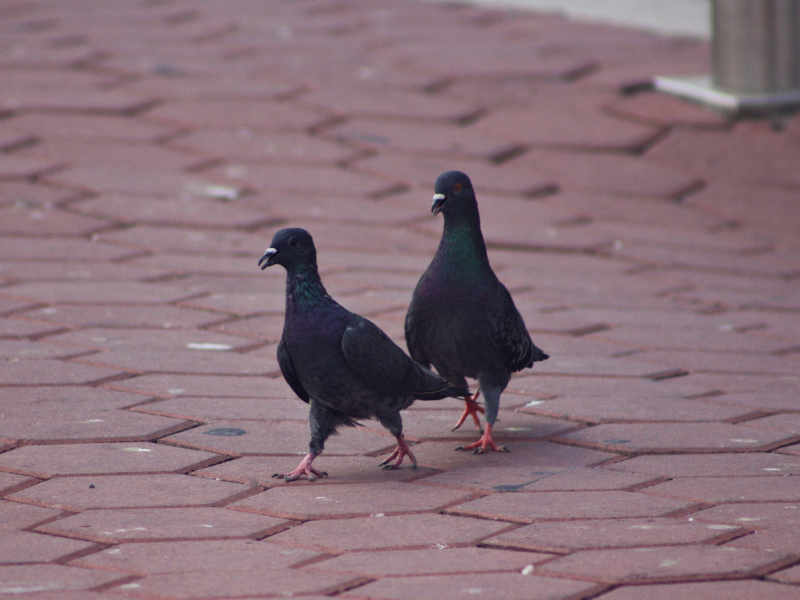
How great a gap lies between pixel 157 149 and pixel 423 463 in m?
3.88

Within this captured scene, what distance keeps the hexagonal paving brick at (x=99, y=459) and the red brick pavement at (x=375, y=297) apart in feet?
0.04

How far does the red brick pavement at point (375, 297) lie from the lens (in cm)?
293

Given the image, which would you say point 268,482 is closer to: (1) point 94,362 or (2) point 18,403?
(2) point 18,403

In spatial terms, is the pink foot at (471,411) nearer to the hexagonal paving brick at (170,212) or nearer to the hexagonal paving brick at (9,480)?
the hexagonal paving brick at (9,480)

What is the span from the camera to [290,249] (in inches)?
138

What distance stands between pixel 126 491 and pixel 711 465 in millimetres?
1424

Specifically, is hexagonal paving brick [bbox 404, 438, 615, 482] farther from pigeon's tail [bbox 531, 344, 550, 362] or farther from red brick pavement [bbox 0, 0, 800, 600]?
pigeon's tail [bbox 531, 344, 550, 362]

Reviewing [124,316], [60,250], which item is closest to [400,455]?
[124,316]

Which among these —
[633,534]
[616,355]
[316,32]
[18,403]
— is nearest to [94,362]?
[18,403]

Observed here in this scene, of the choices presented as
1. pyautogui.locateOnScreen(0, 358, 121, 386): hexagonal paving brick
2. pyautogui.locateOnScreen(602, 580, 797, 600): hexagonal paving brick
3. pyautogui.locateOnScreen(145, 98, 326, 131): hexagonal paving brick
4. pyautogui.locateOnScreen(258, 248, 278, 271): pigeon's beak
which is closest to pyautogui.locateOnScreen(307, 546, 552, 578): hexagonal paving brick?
pyautogui.locateOnScreen(602, 580, 797, 600): hexagonal paving brick

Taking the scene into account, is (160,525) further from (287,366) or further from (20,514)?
(287,366)

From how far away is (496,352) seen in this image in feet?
12.3

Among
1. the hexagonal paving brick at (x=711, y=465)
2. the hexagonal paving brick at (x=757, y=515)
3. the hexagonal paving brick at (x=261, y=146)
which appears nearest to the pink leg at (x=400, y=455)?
the hexagonal paving brick at (x=711, y=465)

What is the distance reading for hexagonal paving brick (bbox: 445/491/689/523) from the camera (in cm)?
314
